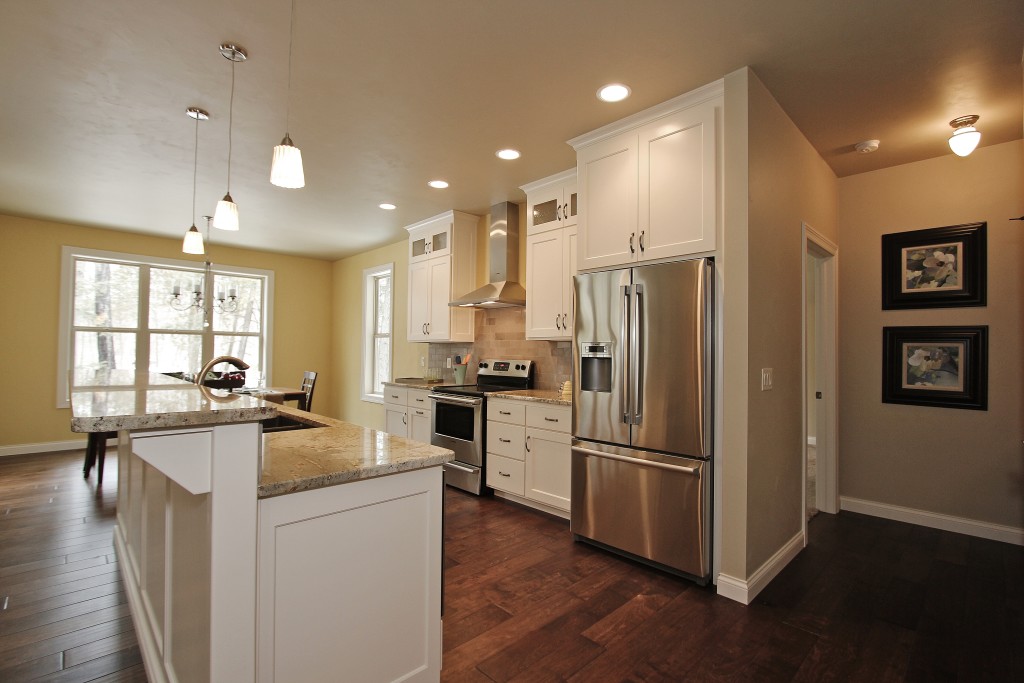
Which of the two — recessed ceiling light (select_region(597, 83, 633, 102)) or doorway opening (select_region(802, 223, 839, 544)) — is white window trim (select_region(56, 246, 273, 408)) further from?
doorway opening (select_region(802, 223, 839, 544))

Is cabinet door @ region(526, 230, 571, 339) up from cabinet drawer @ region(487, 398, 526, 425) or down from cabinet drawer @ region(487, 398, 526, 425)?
up

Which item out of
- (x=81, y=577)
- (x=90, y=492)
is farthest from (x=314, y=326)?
(x=81, y=577)

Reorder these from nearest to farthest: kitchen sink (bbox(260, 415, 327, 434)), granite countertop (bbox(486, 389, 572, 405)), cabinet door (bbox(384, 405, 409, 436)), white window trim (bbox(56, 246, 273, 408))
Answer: kitchen sink (bbox(260, 415, 327, 434)) < granite countertop (bbox(486, 389, 572, 405)) < cabinet door (bbox(384, 405, 409, 436)) < white window trim (bbox(56, 246, 273, 408))

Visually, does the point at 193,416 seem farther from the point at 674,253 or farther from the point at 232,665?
the point at 674,253

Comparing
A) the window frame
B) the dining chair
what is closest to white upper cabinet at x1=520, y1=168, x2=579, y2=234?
the window frame

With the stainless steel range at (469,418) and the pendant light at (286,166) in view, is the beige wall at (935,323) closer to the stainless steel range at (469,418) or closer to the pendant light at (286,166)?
the stainless steel range at (469,418)

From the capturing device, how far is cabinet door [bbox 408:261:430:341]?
5.18m

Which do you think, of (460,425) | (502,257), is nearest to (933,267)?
(502,257)

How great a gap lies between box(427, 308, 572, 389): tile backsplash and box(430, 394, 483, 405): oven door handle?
2.10 feet

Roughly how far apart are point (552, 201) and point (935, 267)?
276cm

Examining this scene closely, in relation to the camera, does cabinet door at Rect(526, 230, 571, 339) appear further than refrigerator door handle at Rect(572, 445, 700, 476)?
Yes

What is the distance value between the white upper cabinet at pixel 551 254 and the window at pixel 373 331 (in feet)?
10.7

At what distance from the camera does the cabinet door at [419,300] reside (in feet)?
17.0

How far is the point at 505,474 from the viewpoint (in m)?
3.77
